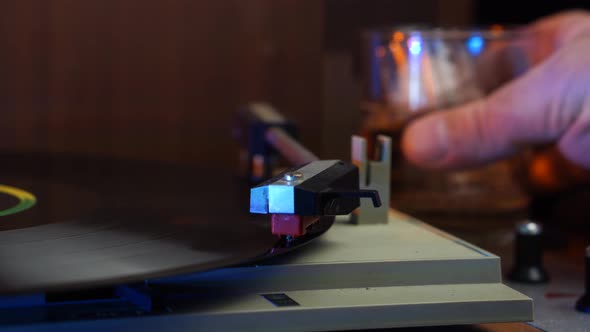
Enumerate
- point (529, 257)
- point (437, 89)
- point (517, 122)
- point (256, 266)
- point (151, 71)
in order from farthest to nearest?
point (151, 71)
point (437, 89)
point (517, 122)
point (529, 257)
point (256, 266)

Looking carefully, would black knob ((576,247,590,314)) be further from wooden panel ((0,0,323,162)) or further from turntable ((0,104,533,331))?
wooden panel ((0,0,323,162))

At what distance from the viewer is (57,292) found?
57 centimetres

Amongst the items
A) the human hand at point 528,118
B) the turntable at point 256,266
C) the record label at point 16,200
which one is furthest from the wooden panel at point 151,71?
the turntable at point 256,266

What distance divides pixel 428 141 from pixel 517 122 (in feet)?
0.38

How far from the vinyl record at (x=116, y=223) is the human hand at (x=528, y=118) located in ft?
0.70

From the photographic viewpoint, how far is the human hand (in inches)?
36.2

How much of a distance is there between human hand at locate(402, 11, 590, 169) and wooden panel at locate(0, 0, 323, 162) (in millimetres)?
288

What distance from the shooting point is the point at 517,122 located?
3.17ft

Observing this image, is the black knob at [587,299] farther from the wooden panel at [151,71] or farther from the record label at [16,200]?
the wooden panel at [151,71]

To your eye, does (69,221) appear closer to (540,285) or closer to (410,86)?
(540,285)

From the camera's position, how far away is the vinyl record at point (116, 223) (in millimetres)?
602

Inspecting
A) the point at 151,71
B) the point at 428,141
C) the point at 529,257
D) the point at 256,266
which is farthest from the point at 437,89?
the point at 256,266

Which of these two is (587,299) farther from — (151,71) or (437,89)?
(151,71)

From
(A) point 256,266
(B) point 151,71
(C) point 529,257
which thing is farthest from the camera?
(B) point 151,71
